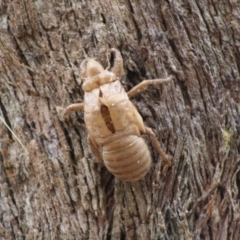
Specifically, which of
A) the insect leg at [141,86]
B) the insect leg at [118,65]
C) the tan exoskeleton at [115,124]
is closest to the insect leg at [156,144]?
the tan exoskeleton at [115,124]

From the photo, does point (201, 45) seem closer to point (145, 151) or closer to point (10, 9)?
point (145, 151)

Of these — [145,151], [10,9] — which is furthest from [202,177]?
[10,9]

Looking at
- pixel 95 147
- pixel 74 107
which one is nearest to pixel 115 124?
pixel 95 147

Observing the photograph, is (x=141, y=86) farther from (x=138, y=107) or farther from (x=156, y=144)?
(x=156, y=144)

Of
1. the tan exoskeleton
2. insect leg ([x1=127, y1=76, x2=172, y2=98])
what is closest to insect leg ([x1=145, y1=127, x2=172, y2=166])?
the tan exoskeleton

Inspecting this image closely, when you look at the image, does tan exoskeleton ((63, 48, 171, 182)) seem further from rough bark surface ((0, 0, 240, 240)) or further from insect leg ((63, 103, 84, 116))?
rough bark surface ((0, 0, 240, 240))

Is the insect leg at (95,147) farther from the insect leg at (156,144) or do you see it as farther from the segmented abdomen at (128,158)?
the insect leg at (156,144)
